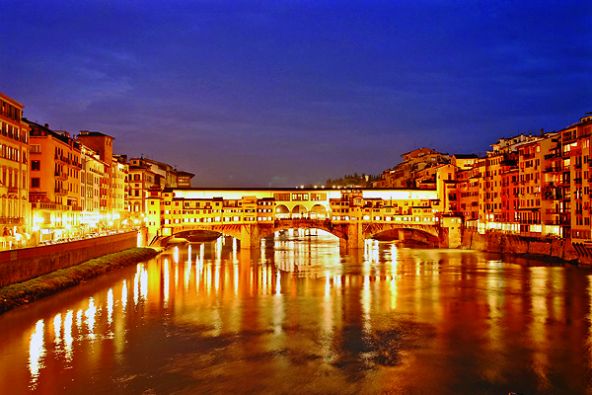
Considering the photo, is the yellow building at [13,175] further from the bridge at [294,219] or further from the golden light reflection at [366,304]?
the bridge at [294,219]

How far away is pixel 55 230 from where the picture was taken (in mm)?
42469

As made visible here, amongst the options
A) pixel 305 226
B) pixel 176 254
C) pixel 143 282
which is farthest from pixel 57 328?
pixel 305 226

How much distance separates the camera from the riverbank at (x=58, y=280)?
2659 centimetres

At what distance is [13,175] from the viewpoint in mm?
33938

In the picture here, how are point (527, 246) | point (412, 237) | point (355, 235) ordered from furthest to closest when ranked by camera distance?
1. point (412, 237)
2. point (355, 235)
3. point (527, 246)

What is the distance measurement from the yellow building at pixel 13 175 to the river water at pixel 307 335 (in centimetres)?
543

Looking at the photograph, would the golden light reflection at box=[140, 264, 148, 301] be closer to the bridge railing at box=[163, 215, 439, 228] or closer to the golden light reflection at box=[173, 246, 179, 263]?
the golden light reflection at box=[173, 246, 179, 263]

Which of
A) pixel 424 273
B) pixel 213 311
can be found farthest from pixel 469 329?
pixel 424 273

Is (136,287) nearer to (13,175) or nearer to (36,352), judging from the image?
(13,175)

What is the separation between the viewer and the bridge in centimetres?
6406

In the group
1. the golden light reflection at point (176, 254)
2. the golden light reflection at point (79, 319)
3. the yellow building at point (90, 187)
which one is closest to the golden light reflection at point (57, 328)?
the golden light reflection at point (79, 319)

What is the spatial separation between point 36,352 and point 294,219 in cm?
4687

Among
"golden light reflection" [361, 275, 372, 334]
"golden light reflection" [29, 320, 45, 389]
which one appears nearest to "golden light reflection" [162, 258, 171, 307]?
"golden light reflection" [29, 320, 45, 389]

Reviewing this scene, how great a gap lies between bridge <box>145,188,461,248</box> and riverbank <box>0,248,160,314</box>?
1433 cm
